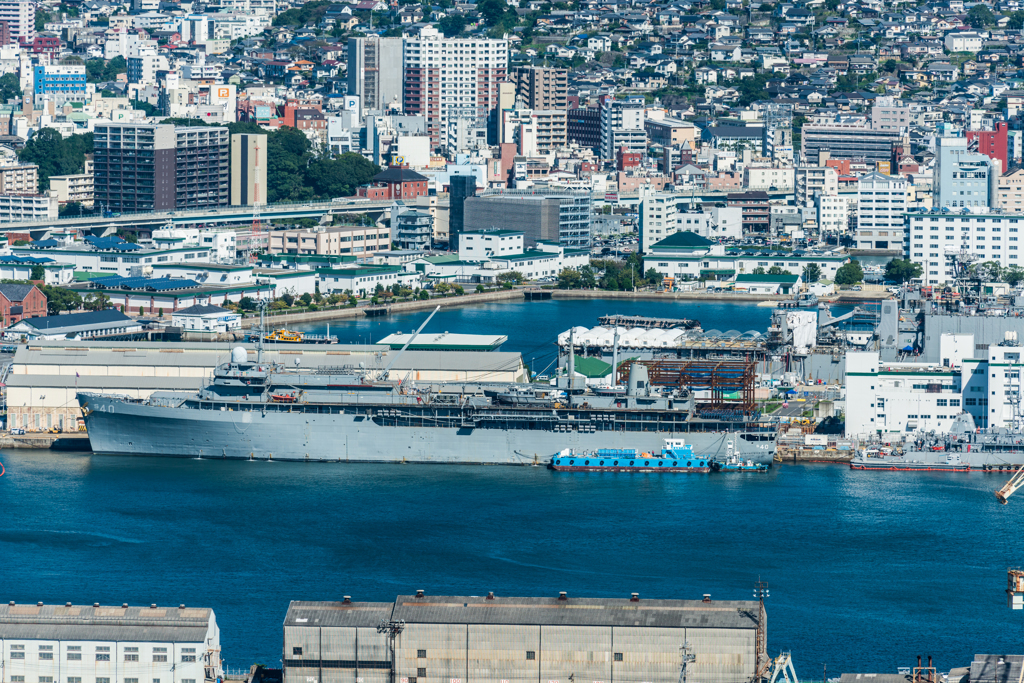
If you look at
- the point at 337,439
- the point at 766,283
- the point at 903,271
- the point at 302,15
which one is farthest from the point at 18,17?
the point at 337,439

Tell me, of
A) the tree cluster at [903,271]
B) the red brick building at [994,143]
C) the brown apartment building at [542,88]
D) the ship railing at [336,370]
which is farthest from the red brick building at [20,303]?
the brown apartment building at [542,88]

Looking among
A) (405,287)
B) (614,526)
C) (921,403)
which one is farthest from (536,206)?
(614,526)

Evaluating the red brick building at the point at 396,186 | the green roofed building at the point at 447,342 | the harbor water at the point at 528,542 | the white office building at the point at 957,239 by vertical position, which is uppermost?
the red brick building at the point at 396,186

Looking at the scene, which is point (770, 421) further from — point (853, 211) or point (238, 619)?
point (853, 211)

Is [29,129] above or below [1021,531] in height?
above

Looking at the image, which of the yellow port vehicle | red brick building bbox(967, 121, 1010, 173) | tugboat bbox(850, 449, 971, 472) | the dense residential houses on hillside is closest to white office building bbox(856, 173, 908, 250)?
the dense residential houses on hillside

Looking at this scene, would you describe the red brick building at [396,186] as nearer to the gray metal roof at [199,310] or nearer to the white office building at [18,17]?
the gray metal roof at [199,310]
